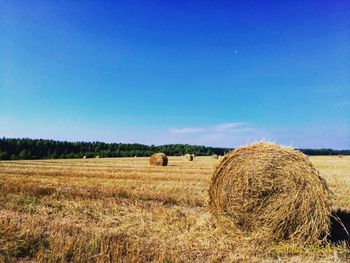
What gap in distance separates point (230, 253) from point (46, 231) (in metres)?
3.22

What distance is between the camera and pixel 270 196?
258 inches

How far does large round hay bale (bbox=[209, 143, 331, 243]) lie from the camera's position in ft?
20.3

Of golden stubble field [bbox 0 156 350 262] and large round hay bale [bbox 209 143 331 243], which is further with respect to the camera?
large round hay bale [bbox 209 143 331 243]

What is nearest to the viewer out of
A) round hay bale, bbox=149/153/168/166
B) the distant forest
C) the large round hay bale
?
the large round hay bale

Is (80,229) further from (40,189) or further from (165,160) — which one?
(165,160)

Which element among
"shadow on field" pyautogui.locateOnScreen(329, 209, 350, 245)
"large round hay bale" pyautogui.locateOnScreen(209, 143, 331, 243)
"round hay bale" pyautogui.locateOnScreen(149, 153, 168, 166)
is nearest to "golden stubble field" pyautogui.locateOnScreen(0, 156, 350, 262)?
"large round hay bale" pyautogui.locateOnScreen(209, 143, 331, 243)

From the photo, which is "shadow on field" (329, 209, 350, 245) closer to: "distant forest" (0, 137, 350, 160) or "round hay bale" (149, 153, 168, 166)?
"round hay bale" (149, 153, 168, 166)

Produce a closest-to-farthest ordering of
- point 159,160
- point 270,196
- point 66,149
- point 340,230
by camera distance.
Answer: point 270,196 → point 340,230 → point 159,160 → point 66,149

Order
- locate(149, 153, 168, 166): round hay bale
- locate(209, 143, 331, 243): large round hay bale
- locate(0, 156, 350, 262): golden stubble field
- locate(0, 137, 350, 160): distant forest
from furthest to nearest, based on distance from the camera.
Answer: locate(0, 137, 350, 160): distant forest < locate(149, 153, 168, 166): round hay bale < locate(209, 143, 331, 243): large round hay bale < locate(0, 156, 350, 262): golden stubble field

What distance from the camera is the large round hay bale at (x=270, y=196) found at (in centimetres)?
619

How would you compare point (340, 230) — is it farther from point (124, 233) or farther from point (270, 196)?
point (124, 233)

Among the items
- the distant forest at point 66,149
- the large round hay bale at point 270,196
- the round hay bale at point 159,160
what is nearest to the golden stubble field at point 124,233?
the large round hay bale at point 270,196

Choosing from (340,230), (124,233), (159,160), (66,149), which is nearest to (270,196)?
(340,230)

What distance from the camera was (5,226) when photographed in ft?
20.5
